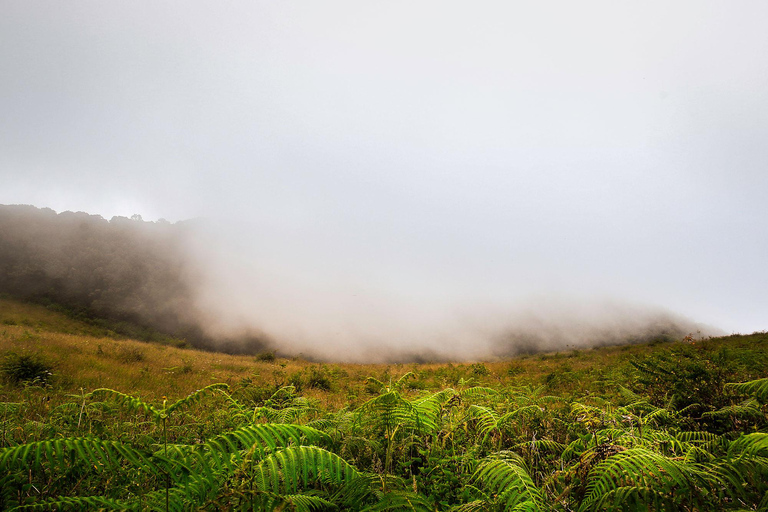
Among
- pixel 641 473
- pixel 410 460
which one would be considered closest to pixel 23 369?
pixel 410 460

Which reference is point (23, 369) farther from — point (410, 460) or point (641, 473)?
point (641, 473)

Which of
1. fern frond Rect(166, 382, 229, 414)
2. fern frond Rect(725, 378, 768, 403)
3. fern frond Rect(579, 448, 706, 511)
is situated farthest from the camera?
fern frond Rect(725, 378, 768, 403)

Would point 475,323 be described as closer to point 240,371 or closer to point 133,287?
point 240,371

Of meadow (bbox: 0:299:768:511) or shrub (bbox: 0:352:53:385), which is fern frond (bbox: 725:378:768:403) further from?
shrub (bbox: 0:352:53:385)

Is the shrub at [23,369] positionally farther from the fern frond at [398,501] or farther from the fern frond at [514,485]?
the fern frond at [514,485]

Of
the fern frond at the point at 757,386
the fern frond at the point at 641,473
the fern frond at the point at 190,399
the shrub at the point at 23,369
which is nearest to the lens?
the fern frond at the point at 641,473

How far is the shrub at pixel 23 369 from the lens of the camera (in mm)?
7977

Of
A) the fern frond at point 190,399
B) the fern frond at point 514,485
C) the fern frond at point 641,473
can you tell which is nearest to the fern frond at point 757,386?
the fern frond at point 641,473

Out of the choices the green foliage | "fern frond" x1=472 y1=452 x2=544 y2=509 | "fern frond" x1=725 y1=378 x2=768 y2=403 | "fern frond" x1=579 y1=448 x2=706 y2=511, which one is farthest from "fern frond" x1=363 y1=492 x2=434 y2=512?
"fern frond" x1=725 y1=378 x2=768 y2=403

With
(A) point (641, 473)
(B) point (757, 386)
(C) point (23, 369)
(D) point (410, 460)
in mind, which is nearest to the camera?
(A) point (641, 473)

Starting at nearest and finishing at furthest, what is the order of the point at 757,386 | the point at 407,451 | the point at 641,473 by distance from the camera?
1. the point at 641,473
2. the point at 757,386
3. the point at 407,451

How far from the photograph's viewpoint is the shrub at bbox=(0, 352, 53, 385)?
314 inches

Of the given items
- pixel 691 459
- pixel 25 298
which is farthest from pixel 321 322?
pixel 691 459

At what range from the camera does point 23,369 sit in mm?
8258
